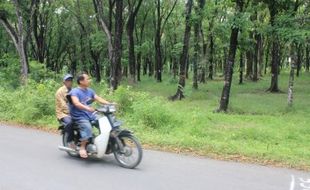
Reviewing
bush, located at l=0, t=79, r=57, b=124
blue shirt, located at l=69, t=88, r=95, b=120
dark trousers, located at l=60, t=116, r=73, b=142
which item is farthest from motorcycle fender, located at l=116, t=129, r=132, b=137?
bush, located at l=0, t=79, r=57, b=124

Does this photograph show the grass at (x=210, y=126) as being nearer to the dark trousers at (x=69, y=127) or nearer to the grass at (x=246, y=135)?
the grass at (x=246, y=135)

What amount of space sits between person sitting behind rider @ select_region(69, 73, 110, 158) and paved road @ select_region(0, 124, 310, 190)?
0.56m

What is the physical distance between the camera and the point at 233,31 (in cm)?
1762

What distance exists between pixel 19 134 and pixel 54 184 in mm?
5625

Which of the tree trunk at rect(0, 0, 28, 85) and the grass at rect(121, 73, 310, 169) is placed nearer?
the grass at rect(121, 73, 310, 169)

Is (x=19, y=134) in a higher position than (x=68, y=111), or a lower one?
lower

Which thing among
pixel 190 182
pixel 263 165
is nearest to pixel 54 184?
pixel 190 182

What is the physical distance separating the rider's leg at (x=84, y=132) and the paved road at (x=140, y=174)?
246 millimetres

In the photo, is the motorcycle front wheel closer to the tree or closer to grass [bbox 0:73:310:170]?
grass [bbox 0:73:310:170]

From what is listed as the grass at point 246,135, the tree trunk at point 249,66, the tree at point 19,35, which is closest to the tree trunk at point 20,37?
the tree at point 19,35

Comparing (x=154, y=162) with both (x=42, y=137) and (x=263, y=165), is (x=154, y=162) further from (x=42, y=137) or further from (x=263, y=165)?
(x=42, y=137)

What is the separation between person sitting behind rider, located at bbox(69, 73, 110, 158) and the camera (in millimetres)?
8953

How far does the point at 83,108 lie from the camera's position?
877cm

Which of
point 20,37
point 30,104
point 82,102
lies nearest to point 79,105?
point 82,102
